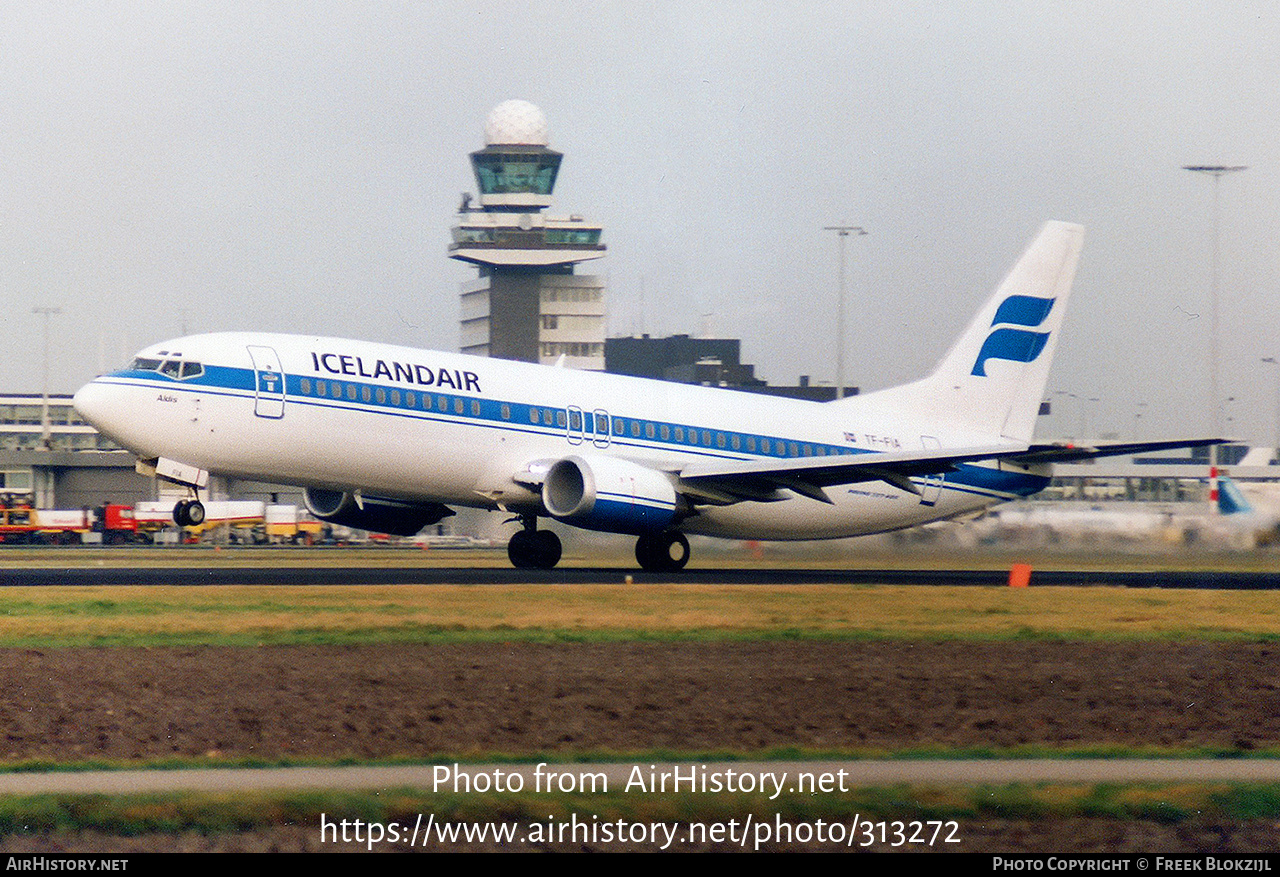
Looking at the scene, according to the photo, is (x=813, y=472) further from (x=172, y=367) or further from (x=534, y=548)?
(x=172, y=367)

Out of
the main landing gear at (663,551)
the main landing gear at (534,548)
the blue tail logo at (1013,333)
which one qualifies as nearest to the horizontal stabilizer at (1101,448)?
the blue tail logo at (1013,333)

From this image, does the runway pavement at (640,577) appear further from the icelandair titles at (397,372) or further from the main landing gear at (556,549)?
the icelandair titles at (397,372)

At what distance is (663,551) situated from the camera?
103 feet

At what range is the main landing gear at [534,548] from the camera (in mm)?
31875

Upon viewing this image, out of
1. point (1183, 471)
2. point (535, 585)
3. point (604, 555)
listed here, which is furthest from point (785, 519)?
point (1183, 471)

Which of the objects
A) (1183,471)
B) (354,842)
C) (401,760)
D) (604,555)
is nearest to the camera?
(354,842)

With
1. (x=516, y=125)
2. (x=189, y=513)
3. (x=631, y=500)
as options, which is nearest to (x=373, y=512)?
(x=631, y=500)

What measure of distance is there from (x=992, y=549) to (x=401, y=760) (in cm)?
2523

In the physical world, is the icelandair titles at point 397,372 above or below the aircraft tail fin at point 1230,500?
above

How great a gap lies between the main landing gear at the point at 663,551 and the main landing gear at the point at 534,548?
1851mm

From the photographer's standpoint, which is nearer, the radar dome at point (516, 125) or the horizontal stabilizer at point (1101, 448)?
the horizontal stabilizer at point (1101, 448)

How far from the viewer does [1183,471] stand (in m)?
78.4

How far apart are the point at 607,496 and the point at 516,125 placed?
92.9 metres

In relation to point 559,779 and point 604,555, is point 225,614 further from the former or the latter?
point 604,555
